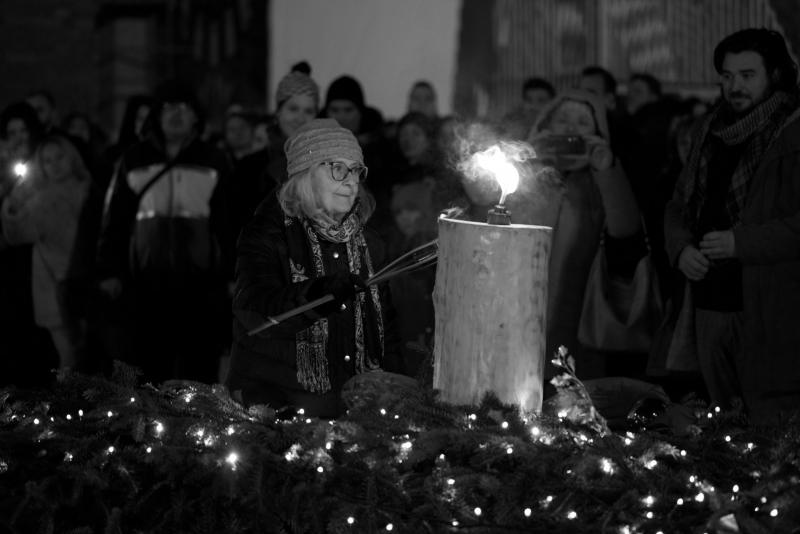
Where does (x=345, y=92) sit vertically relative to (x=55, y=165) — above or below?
above

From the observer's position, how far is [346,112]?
23.9 ft

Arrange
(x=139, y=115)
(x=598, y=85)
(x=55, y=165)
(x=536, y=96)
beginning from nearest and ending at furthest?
(x=55, y=165) → (x=139, y=115) → (x=598, y=85) → (x=536, y=96)

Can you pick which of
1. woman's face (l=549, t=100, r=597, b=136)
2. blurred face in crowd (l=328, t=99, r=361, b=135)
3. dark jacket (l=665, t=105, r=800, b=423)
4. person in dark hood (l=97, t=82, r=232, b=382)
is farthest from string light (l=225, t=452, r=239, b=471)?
blurred face in crowd (l=328, t=99, r=361, b=135)

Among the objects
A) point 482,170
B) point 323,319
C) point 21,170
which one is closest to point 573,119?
point 482,170

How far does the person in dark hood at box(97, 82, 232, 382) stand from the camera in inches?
263

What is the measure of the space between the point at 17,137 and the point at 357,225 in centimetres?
465

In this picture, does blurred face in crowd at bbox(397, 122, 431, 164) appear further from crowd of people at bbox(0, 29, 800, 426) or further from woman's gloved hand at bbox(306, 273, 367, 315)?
woman's gloved hand at bbox(306, 273, 367, 315)

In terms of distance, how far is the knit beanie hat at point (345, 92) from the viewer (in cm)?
736

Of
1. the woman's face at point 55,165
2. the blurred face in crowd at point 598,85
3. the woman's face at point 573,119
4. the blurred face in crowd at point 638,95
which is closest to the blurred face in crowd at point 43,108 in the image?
the woman's face at point 55,165

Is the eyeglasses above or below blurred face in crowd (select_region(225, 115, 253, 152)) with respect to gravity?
below

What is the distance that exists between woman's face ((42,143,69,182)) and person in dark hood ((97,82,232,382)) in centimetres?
94

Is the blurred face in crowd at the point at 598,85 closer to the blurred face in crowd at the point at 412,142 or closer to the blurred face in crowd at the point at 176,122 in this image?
the blurred face in crowd at the point at 412,142

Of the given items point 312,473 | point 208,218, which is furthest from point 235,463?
point 208,218

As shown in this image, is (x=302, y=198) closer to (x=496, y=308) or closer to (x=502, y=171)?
(x=502, y=171)
